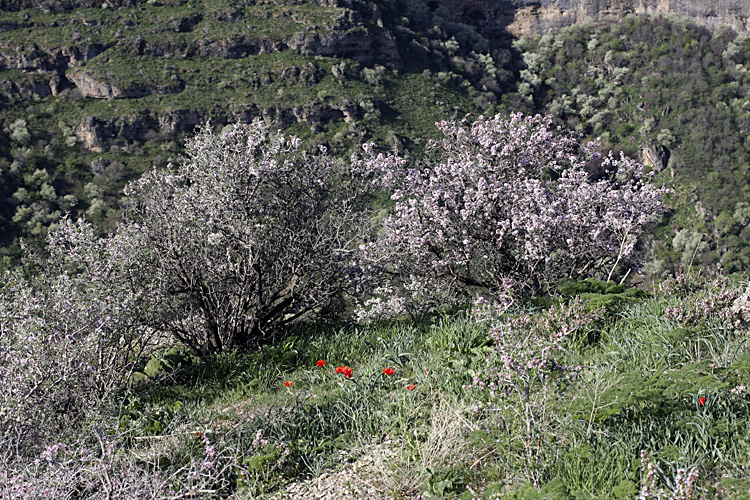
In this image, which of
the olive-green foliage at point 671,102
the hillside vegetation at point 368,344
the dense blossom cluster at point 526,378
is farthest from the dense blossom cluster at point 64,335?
the olive-green foliage at point 671,102

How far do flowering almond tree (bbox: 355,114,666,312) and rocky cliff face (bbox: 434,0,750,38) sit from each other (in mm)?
96579

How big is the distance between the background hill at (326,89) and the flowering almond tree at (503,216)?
37846 mm

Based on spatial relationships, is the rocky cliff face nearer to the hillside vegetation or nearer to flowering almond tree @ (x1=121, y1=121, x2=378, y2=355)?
the hillside vegetation

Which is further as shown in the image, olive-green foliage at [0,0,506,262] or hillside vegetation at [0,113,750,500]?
olive-green foliage at [0,0,506,262]

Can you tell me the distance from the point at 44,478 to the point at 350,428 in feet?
5.38

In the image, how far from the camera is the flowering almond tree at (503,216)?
677 centimetres

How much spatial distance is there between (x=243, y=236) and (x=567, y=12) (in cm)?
10235

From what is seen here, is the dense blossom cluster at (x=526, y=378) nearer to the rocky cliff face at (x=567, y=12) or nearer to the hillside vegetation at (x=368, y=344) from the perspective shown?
the hillside vegetation at (x=368, y=344)

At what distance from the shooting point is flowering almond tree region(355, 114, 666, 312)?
6.77 metres

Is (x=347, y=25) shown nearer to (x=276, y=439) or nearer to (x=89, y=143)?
(x=89, y=143)

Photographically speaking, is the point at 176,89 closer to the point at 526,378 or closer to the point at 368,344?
the point at 368,344

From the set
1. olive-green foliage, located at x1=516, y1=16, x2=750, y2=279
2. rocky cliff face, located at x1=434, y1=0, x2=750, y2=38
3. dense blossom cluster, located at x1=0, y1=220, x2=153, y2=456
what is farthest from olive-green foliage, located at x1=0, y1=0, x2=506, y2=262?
dense blossom cluster, located at x1=0, y1=220, x2=153, y2=456

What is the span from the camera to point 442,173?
24.6ft

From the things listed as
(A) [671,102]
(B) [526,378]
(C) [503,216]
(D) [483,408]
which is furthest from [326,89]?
(B) [526,378]
